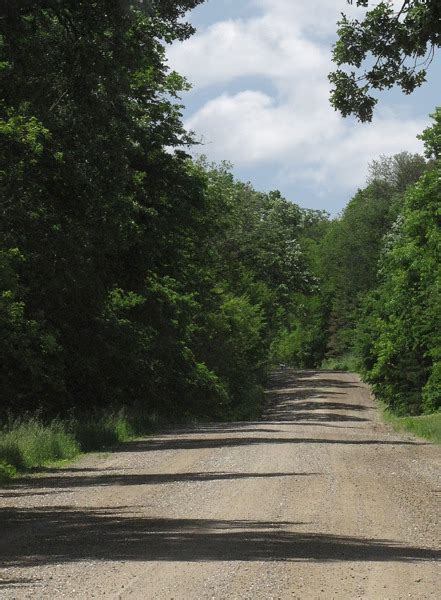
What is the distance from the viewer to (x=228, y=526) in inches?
543

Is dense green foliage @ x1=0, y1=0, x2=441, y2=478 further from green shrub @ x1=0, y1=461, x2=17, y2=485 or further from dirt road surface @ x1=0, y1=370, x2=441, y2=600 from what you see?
dirt road surface @ x1=0, y1=370, x2=441, y2=600

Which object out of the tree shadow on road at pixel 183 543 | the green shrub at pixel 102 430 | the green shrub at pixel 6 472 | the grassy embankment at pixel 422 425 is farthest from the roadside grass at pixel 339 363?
the tree shadow on road at pixel 183 543

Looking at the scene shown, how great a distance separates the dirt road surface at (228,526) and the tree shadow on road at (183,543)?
0.07ft

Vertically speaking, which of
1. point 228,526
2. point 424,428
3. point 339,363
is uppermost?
point 339,363

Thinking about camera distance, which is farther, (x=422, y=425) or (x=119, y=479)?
(x=422, y=425)

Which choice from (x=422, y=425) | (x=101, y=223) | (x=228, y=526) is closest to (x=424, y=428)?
(x=422, y=425)

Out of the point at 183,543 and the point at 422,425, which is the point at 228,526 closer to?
the point at 183,543

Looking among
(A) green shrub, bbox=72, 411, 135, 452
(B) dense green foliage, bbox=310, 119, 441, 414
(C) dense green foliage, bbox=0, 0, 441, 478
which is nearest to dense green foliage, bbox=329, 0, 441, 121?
(C) dense green foliage, bbox=0, 0, 441, 478

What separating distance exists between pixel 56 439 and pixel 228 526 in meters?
13.1

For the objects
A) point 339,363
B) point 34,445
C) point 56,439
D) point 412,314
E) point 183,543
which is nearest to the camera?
point 183,543

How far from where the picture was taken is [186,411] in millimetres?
49094

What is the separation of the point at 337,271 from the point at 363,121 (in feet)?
345

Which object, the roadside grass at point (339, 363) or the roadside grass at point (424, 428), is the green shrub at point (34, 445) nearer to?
the roadside grass at point (424, 428)

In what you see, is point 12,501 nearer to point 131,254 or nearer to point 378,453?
point 378,453
